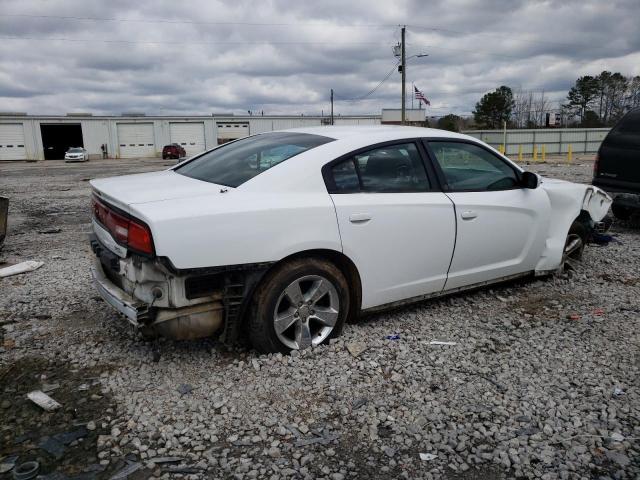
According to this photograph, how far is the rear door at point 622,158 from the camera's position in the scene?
7.58 metres

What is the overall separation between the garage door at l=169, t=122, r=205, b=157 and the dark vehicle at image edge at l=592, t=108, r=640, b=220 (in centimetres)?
5020

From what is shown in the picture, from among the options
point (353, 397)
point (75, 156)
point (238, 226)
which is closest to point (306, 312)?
point (353, 397)

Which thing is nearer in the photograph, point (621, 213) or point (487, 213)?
point (487, 213)

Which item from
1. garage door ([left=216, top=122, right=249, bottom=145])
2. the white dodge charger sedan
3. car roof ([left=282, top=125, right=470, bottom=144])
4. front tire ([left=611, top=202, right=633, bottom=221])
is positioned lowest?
front tire ([left=611, top=202, right=633, bottom=221])

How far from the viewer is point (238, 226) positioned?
3256mm

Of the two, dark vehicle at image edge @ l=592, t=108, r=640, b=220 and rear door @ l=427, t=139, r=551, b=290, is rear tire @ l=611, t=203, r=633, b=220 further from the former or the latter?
rear door @ l=427, t=139, r=551, b=290

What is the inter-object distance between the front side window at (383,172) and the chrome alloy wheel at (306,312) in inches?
27.2

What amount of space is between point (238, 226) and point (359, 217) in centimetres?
91

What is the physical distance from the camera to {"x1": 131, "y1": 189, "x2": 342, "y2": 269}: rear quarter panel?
3.10 m

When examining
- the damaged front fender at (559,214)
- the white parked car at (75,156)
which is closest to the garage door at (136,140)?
the white parked car at (75,156)

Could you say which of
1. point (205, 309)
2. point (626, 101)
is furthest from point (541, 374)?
point (626, 101)

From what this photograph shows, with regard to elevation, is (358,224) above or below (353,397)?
above

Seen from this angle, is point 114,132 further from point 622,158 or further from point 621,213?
point 622,158

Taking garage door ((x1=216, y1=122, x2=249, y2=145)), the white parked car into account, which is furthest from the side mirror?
garage door ((x1=216, y1=122, x2=249, y2=145))
